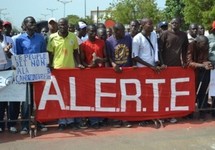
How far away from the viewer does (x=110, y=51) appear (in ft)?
23.5

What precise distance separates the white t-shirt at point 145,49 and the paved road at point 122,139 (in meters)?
1.28

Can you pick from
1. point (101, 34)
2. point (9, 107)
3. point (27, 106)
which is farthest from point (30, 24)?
point (101, 34)

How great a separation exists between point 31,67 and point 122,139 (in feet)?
6.39

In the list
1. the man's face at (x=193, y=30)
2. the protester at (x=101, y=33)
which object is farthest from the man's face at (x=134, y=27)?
the man's face at (x=193, y=30)

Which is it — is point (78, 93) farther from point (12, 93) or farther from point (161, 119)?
point (161, 119)

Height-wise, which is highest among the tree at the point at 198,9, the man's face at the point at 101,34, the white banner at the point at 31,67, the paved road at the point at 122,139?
the tree at the point at 198,9

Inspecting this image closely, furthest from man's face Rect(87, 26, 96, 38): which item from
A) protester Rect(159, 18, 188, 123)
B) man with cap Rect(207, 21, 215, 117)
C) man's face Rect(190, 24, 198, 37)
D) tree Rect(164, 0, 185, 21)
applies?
tree Rect(164, 0, 185, 21)

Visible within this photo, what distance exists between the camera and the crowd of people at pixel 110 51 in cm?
689

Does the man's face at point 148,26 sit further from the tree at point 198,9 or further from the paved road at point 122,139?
the tree at point 198,9

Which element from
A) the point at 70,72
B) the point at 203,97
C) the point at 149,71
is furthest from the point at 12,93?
the point at 203,97

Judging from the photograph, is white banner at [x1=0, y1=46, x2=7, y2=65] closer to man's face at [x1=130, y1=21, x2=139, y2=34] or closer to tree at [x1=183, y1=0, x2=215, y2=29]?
man's face at [x1=130, y1=21, x2=139, y2=34]

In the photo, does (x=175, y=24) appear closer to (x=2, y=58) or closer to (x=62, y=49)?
(x=62, y=49)

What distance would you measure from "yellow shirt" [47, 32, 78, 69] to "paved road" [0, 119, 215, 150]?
1205mm

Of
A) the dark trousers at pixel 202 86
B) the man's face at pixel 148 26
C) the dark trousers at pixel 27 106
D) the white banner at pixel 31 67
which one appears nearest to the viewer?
the white banner at pixel 31 67
